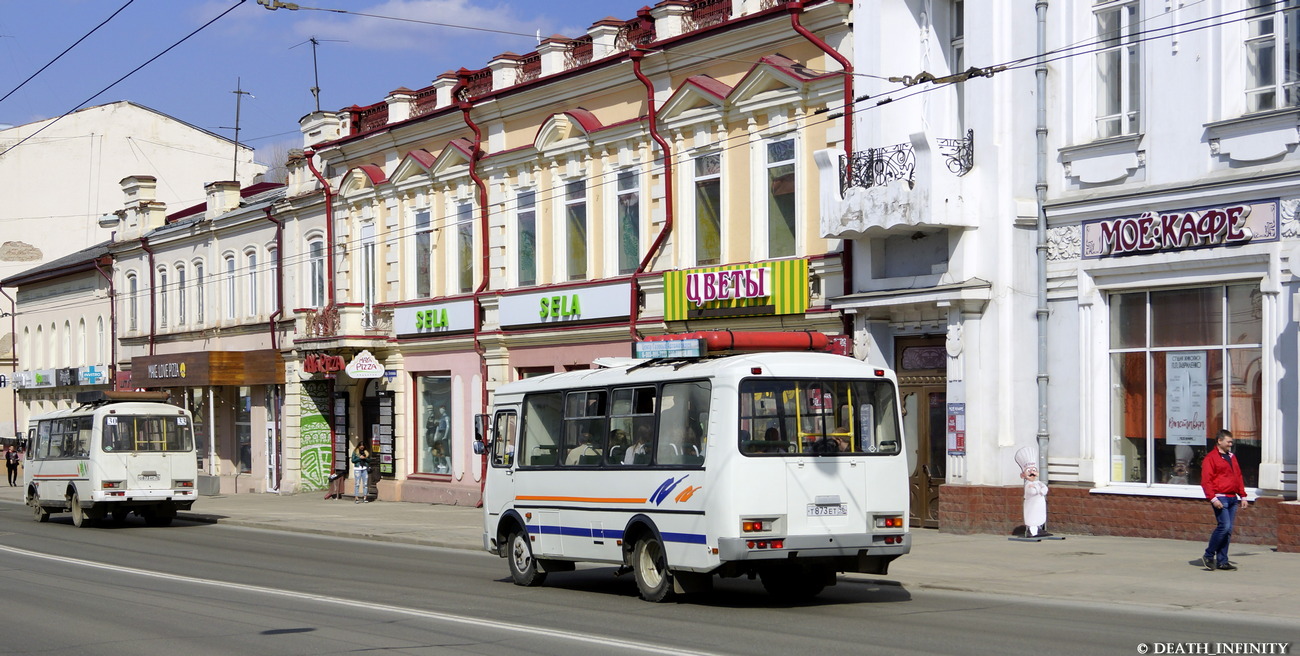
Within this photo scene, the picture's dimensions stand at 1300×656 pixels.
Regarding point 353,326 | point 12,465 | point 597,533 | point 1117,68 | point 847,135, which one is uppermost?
point 1117,68

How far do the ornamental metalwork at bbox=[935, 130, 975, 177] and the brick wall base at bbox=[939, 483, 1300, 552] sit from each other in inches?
181

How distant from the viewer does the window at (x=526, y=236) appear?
105 ft

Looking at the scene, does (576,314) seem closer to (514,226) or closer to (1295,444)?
(514,226)

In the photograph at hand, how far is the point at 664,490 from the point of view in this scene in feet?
48.7

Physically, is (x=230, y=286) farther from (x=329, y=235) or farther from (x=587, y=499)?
(x=587, y=499)

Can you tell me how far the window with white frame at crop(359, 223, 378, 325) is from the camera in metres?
37.5

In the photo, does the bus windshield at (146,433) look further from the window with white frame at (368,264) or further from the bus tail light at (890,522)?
the bus tail light at (890,522)

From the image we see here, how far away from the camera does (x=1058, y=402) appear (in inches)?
822

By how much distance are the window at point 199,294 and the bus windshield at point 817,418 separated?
35.7 m

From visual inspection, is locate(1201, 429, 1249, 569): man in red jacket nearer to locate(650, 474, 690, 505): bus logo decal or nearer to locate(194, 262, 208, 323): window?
locate(650, 474, 690, 505): bus logo decal

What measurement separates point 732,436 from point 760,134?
40.8ft

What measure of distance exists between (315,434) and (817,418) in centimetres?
2770

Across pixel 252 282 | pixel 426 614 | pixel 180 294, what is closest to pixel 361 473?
pixel 252 282

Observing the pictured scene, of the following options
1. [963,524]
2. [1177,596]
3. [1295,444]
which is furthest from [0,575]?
[1295,444]
